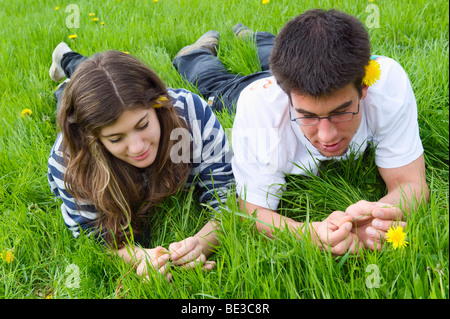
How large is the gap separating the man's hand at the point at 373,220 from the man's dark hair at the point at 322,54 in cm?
45

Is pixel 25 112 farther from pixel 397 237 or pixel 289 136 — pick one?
pixel 397 237

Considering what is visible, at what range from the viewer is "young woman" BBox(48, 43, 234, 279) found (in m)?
2.03

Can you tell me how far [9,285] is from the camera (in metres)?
2.08

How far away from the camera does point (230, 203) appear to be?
2.10 m

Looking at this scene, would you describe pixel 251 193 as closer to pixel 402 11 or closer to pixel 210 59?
pixel 210 59

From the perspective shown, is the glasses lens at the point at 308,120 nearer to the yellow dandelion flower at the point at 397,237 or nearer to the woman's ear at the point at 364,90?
the woman's ear at the point at 364,90

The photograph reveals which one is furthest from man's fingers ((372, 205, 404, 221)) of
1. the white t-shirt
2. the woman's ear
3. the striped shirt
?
the striped shirt

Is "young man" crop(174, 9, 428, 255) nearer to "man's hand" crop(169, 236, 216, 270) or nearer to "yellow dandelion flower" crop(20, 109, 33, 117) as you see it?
"man's hand" crop(169, 236, 216, 270)

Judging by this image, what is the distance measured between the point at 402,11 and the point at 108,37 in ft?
7.28

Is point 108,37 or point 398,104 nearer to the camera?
point 398,104

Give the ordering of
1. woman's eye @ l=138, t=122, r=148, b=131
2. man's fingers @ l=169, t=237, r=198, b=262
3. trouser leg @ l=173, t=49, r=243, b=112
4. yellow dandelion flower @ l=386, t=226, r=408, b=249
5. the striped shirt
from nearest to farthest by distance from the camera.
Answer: yellow dandelion flower @ l=386, t=226, r=408, b=249 → man's fingers @ l=169, t=237, r=198, b=262 → woman's eye @ l=138, t=122, r=148, b=131 → the striped shirt → trouser leg @ l=173, t=49, r=243, b=112

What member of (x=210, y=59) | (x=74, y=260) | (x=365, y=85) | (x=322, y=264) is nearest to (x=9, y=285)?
(x=74, y=260)

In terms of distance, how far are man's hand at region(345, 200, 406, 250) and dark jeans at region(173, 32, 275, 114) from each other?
49.9 inches

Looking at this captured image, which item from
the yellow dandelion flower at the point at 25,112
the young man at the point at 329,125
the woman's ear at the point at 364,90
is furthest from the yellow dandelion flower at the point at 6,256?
the woman's ear at the point at 364,90
